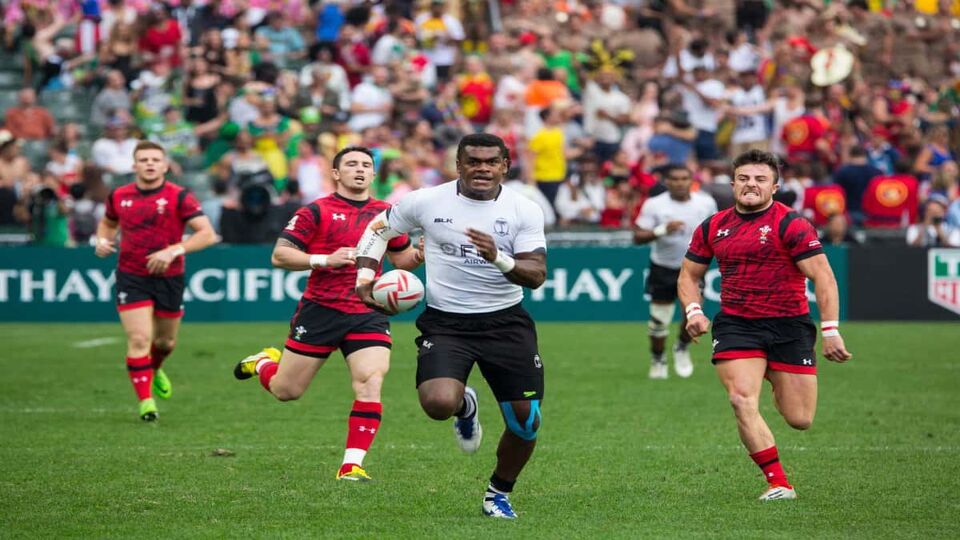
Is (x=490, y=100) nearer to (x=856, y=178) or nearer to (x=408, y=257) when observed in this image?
(x=856, y=178)

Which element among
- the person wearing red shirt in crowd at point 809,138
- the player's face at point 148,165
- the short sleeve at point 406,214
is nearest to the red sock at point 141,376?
the player's face at point 148,165

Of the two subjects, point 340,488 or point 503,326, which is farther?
point 340,488

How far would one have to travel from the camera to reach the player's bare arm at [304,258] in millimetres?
9938

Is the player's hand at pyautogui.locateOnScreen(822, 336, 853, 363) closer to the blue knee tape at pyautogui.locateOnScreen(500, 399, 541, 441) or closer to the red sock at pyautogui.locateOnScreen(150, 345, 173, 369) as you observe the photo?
the blue knee tape at pyautogui.locateOnScreen(500, 399, 541, 441)

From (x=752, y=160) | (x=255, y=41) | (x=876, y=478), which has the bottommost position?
(x=876, y=478)

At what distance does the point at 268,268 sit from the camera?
74.8ft

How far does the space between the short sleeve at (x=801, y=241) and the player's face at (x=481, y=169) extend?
74.8 inches

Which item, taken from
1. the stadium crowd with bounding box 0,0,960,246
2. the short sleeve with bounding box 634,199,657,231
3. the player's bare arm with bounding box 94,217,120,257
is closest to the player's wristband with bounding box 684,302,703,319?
the player's bare arm with bounding box 94,217,120,257

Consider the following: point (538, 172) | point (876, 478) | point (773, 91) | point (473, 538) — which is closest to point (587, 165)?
point (538, 172)

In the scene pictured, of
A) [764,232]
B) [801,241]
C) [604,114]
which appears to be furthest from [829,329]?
[604,114]

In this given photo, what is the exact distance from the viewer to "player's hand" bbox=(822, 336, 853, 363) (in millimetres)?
8875

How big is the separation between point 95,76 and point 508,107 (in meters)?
7.31

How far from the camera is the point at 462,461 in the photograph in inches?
422

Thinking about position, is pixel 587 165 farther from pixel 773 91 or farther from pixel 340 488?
pixel 340 488
